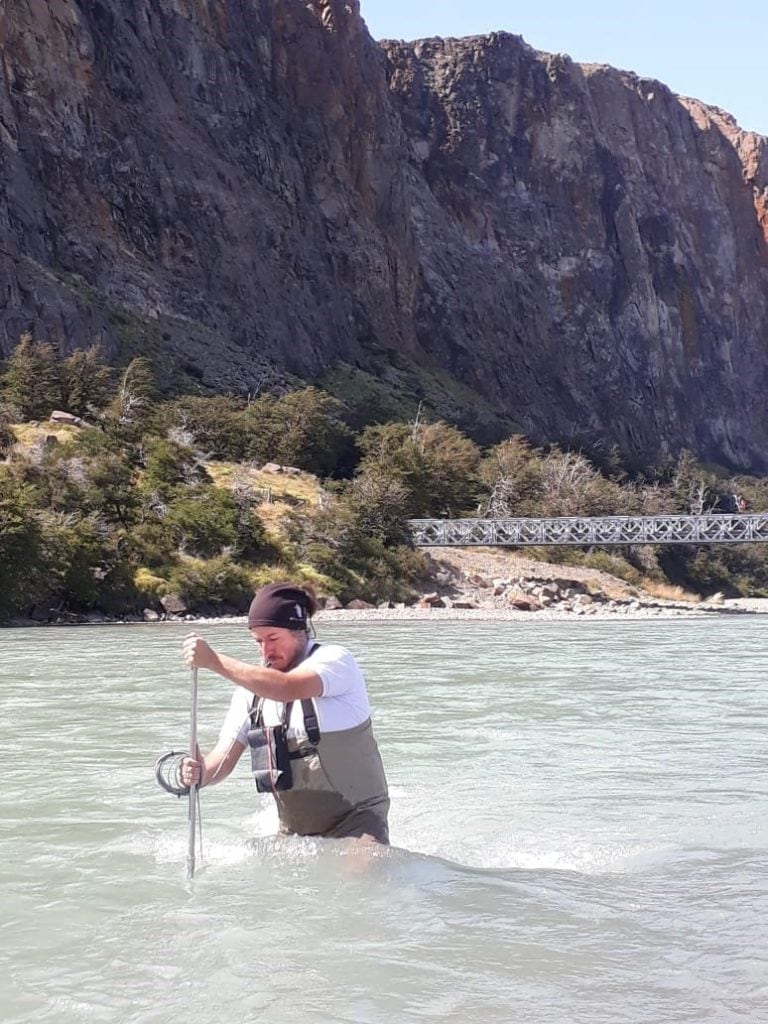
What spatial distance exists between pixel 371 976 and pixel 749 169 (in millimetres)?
170525

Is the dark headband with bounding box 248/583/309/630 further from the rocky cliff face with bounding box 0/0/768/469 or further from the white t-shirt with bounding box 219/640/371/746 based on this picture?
the rocky cliff face with bounding box 0/0/768/469

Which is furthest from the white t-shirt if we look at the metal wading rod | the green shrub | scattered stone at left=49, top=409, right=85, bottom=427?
scattered stone at left=49, top=409, right=85, bottom=427

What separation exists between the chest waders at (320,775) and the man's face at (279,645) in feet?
0.51

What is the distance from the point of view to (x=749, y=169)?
162 meters

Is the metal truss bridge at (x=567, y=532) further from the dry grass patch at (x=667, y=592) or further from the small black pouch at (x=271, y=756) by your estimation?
the small black pouch at (x=271, y=756)

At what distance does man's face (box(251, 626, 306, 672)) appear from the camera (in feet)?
19.9

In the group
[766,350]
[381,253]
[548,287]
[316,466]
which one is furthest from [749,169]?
[316,466]

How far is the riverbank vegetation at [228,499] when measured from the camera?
35.8 metres

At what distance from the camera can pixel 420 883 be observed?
20.8 ft

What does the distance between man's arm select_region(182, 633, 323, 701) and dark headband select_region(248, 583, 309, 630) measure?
0.24 metres

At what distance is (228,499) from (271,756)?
120ft

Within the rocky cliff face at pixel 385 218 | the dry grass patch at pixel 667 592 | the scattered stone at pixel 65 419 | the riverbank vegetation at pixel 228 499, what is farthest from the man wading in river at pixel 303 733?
the rocky cliff face at pixel 385 218

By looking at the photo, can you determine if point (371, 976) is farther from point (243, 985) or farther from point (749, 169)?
point (749, 169)

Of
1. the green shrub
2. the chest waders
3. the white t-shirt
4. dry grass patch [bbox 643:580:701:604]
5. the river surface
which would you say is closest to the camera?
the river surface
